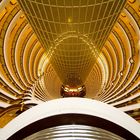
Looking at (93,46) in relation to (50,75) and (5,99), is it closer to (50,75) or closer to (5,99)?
(5,99)

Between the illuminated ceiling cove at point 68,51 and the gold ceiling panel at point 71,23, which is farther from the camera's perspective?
the illuminated ceiling cove at point 68,51

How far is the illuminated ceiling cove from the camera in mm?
6230

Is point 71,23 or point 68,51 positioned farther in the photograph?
point 68,51

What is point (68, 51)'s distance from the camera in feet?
28.7

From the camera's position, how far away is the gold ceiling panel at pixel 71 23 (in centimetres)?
564

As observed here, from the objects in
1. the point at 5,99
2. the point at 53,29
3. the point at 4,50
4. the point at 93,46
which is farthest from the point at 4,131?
the point at 4,50

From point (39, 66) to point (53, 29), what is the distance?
9695mm

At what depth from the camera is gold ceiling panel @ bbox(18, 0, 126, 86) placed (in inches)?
222

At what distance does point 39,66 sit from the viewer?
54.3ft

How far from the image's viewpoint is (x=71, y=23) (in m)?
6.36

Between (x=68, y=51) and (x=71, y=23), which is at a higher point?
(x=68, y=51)

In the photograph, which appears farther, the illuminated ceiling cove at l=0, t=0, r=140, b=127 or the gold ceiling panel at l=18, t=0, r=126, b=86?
the illuminated ceiling cove at l=0, t=0, r=140, b=127

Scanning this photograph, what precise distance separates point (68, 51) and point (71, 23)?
2.46m

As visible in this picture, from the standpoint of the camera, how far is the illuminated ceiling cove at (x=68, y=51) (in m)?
6.23
